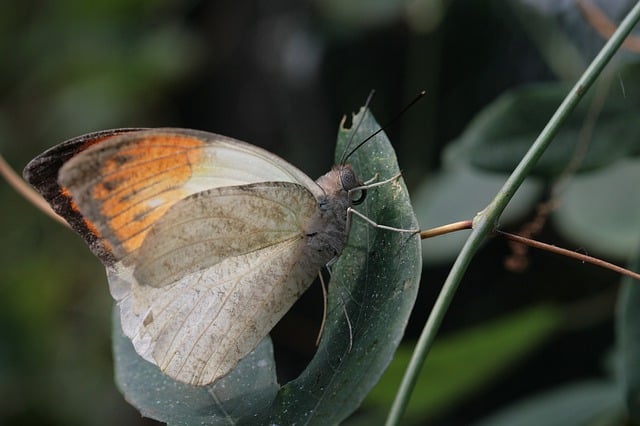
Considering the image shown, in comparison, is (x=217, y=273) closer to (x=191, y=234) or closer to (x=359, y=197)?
(x=191, y=234)

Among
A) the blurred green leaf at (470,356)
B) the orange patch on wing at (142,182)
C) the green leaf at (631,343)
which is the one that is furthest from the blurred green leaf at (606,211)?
the orange patch on wing at (142,182)

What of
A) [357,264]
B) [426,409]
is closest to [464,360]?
[426,409]

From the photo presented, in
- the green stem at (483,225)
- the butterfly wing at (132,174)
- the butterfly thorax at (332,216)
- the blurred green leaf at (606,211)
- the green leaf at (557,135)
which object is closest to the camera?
the green stem at (483,225)

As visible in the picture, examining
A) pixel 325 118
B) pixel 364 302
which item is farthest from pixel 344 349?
pixel 325 118

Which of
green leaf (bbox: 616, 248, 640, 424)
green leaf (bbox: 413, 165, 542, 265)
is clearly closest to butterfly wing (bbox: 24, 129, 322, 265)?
green leaf (bbox: 616, 248, 640, 424)

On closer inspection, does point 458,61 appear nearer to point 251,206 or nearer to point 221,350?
point 251,206

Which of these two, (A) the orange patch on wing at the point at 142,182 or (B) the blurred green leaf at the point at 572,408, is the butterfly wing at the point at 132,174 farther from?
(B) the blurred green leaf at the point at 572,408

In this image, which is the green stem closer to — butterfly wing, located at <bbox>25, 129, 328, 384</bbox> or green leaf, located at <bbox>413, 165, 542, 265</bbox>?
butterfly wing, located at <bbox>25, 129, 328, 384</bbox>
